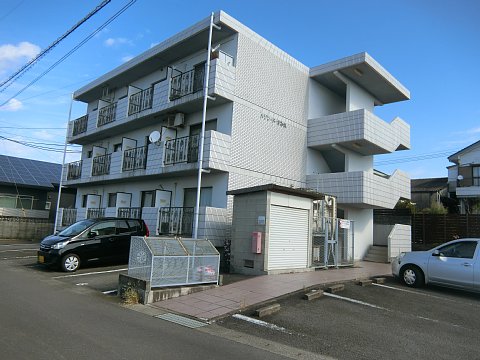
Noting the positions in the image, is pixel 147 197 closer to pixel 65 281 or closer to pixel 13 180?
pixel 65 281

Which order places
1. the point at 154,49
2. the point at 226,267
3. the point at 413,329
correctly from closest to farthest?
the point at 413,329 < the point at 226,267 < the point at 154,49

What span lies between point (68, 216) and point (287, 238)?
53.1ft

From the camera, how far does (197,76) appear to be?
16.2 meters

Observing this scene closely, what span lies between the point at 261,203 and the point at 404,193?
37.1 ft

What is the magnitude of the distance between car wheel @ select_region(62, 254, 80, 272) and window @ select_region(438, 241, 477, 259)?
11415 millimetres

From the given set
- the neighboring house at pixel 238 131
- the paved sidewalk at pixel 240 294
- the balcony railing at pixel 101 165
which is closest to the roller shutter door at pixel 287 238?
the paved sidewalk at pixel 240 294

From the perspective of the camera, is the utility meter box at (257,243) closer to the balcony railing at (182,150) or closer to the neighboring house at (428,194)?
the balcony railing at (182,150)

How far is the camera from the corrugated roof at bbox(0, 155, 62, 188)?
32062 mm

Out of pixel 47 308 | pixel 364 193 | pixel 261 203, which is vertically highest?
pixel 364 193

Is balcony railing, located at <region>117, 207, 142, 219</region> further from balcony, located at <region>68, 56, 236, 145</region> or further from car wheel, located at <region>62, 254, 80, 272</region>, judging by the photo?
car wheel, located at <region>62, 254, 80, 272</region>

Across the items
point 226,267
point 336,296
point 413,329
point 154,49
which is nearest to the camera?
point 413,329

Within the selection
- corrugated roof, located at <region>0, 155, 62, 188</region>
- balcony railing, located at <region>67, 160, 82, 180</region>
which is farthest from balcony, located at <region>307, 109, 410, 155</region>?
corrugated roof, located at <region>0, 155, 62, 188</region>

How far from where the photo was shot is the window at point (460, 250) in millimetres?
10430

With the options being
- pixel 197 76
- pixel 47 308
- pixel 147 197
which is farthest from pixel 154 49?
pixel 47 308
